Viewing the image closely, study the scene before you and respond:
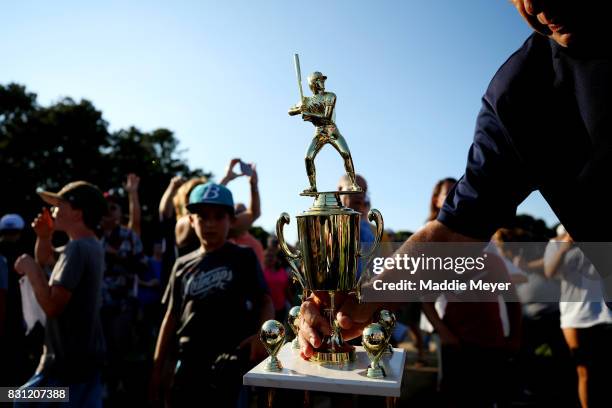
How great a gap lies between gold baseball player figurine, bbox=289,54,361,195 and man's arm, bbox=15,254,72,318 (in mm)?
1945

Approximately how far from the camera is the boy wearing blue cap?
8.17 feet

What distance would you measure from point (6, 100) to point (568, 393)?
2691 cm

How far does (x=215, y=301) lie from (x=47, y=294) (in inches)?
39.9

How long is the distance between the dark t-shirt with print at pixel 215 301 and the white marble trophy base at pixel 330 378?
3.83 ft

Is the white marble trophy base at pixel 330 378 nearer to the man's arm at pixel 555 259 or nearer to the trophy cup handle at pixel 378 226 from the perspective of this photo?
the trophy cup handle at pixel 378 226

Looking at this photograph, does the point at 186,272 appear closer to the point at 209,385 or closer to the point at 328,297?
the point at 209,385

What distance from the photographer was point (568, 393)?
16.5 ft

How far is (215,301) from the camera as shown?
2625 millimetres

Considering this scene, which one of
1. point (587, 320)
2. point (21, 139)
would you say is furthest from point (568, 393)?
point (21, 139)

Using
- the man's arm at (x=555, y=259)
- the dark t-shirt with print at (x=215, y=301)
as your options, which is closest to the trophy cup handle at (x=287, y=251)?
the dark t-shirt with print at (x=215, y=301)

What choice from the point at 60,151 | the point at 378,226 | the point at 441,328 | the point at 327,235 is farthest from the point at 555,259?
the point at 60,151

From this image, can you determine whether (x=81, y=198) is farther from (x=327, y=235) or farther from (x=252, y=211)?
(x=327, y=235)

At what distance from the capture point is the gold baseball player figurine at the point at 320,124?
155 centimetres

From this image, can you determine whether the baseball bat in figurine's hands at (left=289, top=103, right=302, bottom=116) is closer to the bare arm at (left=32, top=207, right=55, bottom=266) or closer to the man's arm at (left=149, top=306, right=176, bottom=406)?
the man's arm at (left=149, top=306, right=176, bottom=406)
